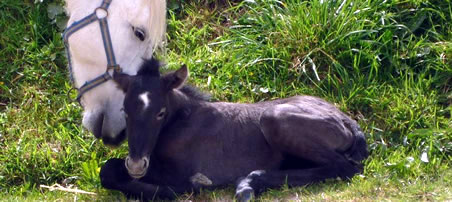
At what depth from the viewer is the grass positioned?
589 centimetres

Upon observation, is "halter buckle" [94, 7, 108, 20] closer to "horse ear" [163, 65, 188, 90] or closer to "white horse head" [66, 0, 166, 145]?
"white horse head" [66, 0, 166, 145]

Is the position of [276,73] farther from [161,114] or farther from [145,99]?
[145,99]

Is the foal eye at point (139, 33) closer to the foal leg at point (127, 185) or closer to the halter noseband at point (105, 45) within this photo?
the halter noseband at point (105, 45)

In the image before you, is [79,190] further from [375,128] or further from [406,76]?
[406,76]

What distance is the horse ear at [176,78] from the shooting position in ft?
16.4

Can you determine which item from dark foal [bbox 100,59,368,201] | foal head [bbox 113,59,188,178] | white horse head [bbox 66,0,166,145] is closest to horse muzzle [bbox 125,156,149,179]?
foal head [bbox 113,59,188,178]

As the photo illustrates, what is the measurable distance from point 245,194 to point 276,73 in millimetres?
2162

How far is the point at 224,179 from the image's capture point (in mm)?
5215

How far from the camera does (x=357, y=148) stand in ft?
18.0

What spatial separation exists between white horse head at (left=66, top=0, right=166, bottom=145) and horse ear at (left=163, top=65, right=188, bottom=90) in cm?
28

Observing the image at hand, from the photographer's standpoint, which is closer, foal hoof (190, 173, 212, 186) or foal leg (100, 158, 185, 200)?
foal leg (100, 158, 185, 200)

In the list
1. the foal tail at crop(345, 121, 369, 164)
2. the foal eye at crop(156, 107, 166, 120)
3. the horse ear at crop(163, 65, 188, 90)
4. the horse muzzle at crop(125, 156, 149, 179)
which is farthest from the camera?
the foal tail at crop(345, 121, 369, 164)

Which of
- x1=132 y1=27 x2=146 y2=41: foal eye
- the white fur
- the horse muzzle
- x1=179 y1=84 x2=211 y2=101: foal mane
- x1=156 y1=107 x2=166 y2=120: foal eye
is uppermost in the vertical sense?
x1=132 y1=27 x2=146 y2=41: foal eye

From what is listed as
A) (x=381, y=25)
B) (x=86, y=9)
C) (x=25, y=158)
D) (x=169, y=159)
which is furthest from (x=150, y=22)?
(x=381, y=25)
